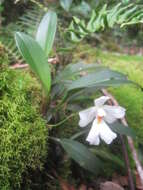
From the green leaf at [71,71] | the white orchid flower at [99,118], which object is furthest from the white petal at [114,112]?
the green leaf at [71,71]

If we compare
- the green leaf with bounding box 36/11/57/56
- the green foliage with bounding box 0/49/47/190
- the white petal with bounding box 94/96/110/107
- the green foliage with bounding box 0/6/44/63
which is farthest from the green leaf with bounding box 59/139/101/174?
→ the green foliage with bounding box 0/6/44/63

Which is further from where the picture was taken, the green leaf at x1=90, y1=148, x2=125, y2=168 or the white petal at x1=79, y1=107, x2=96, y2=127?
the green leaf at x1=90, y1=148, x2=125, y2=168

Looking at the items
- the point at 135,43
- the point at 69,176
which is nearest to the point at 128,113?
the point at 69,176

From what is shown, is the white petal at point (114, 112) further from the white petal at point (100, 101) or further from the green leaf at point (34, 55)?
the green leaf at point (34, 55)

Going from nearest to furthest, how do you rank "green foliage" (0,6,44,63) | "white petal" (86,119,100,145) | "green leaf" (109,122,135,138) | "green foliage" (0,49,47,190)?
"green foliage" (0,49,47,190), "white petal" (86,119,100,145), "green leaf" (109,122,135,138), "green foliage" (0,6,44,63)

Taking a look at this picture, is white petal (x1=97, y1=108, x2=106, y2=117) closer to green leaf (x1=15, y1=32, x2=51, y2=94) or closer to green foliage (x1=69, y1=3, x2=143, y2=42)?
green leaf (x1=15, y1=32, x2=51, y2=94)

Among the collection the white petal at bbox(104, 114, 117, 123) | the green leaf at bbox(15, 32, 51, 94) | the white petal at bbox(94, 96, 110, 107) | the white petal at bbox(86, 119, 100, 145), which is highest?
the green leaf at bbox(15, 32, 51, 94)

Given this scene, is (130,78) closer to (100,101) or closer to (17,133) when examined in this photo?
(100,101)
